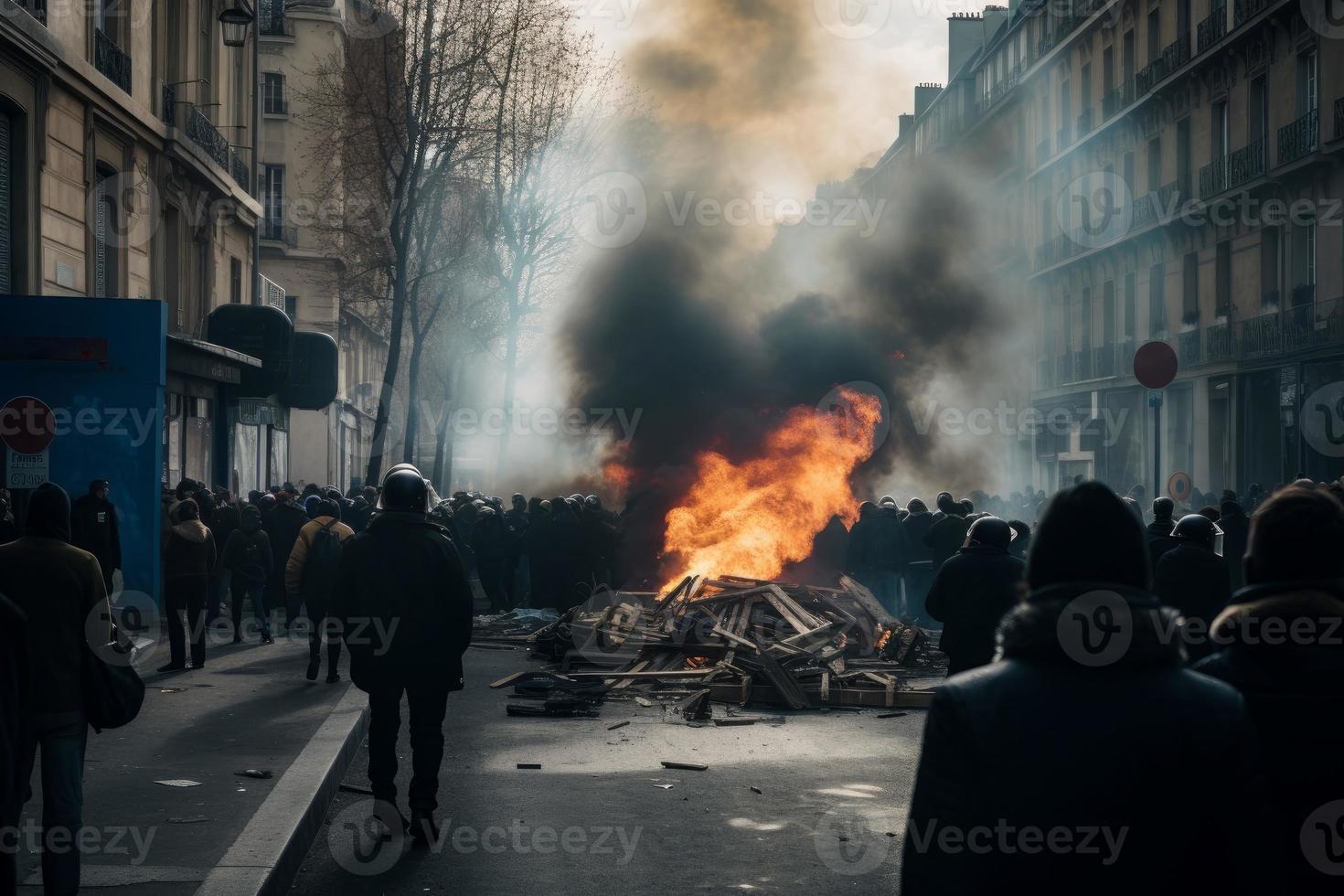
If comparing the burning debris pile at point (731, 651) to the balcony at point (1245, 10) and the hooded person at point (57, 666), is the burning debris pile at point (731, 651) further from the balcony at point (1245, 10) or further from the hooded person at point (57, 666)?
the balcony at point (1245, 10)

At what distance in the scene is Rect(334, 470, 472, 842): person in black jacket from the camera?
673 cm

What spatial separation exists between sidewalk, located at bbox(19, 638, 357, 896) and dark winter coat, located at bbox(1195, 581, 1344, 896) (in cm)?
393

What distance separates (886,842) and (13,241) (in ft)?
45.5

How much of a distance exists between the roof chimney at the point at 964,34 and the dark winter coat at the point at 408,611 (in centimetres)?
5177

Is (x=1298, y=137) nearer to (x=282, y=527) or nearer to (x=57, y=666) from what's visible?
(x=282, y=527)

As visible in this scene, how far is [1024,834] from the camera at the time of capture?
7.42 ft

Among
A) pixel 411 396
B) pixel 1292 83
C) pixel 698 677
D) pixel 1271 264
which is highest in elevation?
pixel 1292 83

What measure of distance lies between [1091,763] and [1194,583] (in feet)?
21.4

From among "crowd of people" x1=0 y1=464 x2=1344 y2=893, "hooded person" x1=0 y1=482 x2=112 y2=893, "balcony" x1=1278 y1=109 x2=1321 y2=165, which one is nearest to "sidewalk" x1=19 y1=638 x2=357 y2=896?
"hooded person" x1=0 y1=482 x2=112 y2=893

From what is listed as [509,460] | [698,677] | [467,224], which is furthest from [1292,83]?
[509,460]

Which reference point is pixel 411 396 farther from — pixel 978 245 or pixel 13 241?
pixel 13 241

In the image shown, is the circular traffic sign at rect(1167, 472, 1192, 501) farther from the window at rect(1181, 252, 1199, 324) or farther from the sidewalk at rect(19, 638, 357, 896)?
the sidewalk at rect(19, 638, 357, 896)

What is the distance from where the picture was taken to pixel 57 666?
5016 mm

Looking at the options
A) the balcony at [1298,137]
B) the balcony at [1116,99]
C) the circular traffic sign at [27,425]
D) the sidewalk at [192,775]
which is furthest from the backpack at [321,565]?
the balcony at [1116,99]
